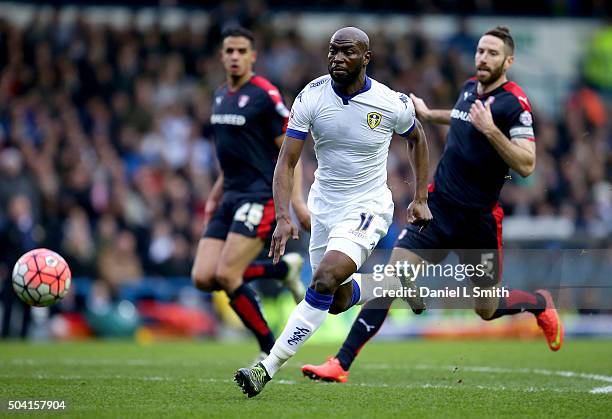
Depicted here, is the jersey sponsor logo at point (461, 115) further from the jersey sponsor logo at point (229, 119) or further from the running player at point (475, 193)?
the jersey sponsor logo at point (229, 119)

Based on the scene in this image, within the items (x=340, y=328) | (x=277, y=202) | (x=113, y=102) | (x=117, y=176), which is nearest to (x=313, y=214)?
(x=277, y=202)

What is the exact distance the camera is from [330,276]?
286 inches

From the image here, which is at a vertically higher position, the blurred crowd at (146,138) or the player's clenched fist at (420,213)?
the player's clenched fist at (420,213)

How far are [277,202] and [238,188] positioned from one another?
2.46 m

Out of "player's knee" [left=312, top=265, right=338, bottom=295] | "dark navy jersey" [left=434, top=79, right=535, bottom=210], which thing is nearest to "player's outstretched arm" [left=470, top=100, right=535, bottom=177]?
"dark navy jersey" [left=434, top=79, right=535, bottom=210]

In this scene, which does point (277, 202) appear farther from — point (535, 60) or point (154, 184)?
point (535, 60)

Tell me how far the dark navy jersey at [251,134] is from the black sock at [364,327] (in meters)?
1.63

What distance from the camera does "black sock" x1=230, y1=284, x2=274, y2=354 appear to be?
9.53m

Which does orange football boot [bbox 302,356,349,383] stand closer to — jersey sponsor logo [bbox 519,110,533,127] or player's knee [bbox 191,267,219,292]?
player's knee [bbox 191,267,219,292]

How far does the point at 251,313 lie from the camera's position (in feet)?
31.3

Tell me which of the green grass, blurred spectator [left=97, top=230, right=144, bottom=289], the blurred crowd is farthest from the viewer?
the blurred crowd

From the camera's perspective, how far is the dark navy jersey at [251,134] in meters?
9.73

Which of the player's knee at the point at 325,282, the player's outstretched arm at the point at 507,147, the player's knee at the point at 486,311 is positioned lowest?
the player's knee at the point at 486,311

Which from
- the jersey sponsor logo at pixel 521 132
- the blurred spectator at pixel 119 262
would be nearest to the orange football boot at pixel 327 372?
the jersey sponsor logo at pixel 521 132
